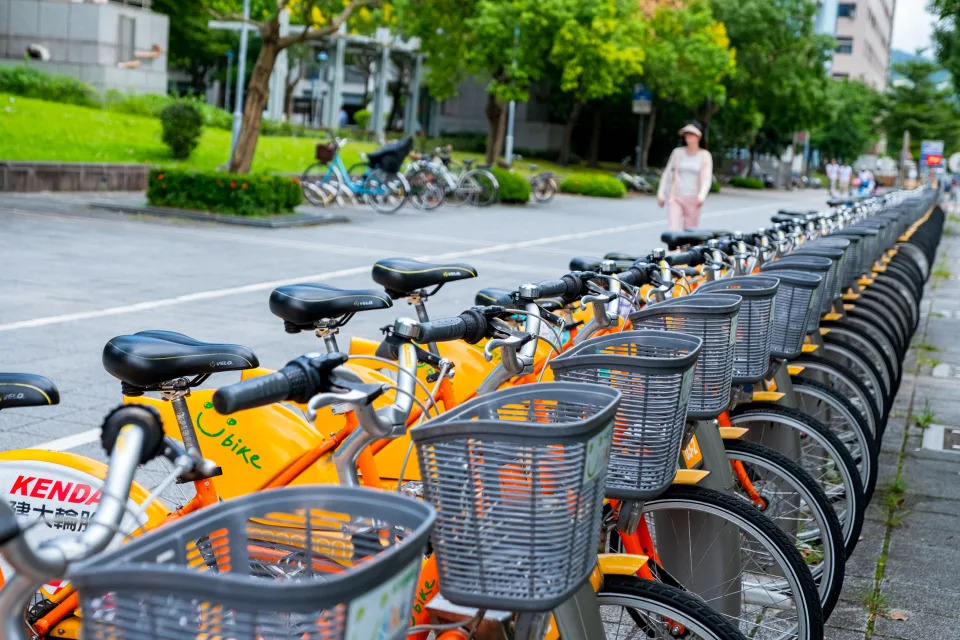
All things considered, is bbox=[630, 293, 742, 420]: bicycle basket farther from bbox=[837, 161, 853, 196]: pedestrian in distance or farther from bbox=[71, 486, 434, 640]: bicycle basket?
bbox=[837, 161, 853, 196]: pedestrian in distance

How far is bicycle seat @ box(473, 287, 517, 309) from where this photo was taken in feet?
11.0

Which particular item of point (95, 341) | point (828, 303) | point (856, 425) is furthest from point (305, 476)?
point (95, 341)

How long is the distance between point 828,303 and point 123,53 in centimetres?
3077

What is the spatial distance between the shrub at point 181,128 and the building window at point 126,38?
9.46 metres

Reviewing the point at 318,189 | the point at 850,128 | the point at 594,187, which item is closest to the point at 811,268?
the point at 318,189

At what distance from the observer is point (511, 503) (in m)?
1.98

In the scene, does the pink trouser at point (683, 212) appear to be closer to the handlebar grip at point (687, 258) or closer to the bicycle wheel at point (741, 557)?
the handlebar grip at point (687, 258)

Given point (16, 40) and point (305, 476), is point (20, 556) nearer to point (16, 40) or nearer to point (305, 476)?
point (305, 476)

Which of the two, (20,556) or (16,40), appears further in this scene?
(16,40)

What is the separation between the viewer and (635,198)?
36.0 meters

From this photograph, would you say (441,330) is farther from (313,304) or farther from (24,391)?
(24,391)

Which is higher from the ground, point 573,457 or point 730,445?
point 573,457

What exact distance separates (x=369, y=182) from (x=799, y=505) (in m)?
19.1

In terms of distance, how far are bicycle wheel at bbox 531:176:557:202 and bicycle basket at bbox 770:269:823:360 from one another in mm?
23792
